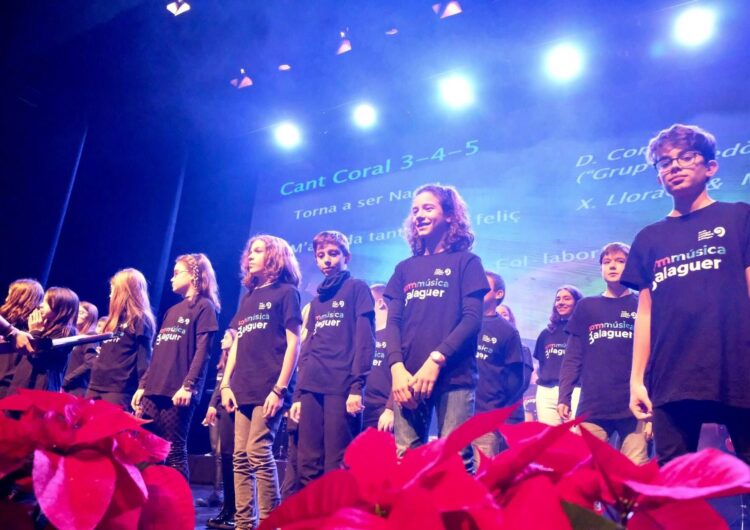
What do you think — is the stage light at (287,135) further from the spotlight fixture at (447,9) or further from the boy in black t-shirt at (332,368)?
the boy in black t-shirt at (332,368)

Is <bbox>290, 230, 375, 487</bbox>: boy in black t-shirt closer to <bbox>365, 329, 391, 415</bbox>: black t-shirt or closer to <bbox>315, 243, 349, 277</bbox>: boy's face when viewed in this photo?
<bbox>315, 243, 349, 277</bbox>: boy's face

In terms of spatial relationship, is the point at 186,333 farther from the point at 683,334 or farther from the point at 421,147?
the point at 421,147

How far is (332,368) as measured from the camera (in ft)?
9.28

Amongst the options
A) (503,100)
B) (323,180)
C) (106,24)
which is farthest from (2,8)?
(503,100)

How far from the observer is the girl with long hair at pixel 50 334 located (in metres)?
3.71

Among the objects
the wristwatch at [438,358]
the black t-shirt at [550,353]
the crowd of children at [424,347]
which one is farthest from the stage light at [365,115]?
the wristwatch at [438,358]

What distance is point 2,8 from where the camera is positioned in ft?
17.3

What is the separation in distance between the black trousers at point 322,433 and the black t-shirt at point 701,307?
137cm

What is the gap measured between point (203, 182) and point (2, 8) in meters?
2.72

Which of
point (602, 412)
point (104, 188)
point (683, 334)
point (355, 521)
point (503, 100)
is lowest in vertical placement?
point (355, 521)

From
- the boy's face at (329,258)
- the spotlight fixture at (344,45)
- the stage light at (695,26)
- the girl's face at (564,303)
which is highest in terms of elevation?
the spotlight fixture at (344,45)

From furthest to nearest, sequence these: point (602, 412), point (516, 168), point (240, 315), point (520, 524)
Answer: point (516, 168) → point (240, 315) → point (602, 412) → point (520, 524)

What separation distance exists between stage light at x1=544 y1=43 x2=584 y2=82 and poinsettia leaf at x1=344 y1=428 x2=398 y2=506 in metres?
5.62

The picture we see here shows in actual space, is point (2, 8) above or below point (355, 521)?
above
